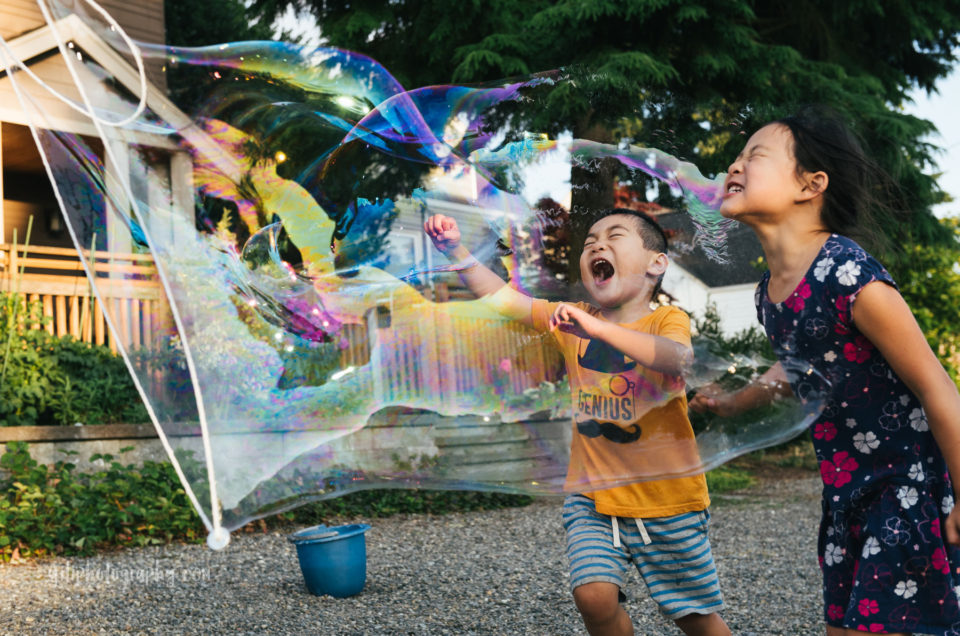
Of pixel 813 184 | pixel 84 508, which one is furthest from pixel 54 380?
pixel 813 184

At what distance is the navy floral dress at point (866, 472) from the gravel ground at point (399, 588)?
5.94 feet

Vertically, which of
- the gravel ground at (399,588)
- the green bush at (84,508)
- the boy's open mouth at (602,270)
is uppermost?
the boy's open mouth at (602,270)

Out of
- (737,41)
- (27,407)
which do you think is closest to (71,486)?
(27,407)

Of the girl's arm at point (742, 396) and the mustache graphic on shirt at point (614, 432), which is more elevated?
the girl's arm at point (742, 396)

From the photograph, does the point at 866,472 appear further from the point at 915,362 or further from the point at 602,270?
the point at 602,270

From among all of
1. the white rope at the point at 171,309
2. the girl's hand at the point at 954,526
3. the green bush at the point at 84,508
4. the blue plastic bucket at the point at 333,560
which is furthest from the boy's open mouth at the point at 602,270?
the green bush at the point at 84,508

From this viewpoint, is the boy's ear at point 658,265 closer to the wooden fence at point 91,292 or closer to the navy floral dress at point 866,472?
the navy floral dress at point 866,472

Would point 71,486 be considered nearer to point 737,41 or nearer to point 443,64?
point 443,64

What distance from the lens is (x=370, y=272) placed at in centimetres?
252

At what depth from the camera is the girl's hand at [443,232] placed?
7.55ft

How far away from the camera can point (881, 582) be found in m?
1.74

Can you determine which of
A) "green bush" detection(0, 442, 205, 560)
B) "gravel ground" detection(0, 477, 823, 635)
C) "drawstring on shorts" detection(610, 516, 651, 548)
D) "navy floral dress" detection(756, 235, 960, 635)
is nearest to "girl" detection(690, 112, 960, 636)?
"navy floral dress" detection(756, 235, 960, 635)

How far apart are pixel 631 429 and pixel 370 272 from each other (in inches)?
34.8

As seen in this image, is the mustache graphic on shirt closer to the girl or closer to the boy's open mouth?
the girl
